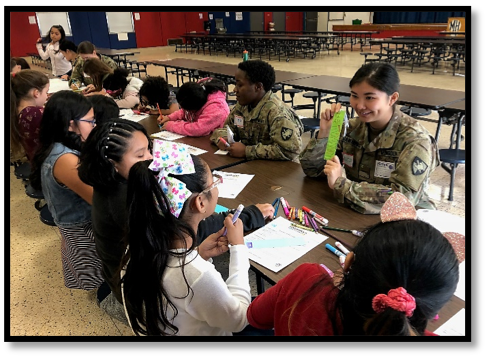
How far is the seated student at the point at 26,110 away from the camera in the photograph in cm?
235

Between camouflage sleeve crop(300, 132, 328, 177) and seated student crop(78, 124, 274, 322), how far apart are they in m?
0.45

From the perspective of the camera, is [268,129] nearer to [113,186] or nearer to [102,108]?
[102,108]

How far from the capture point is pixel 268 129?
7.68ft

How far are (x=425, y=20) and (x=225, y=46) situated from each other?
11.2 metres

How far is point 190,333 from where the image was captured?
40.4 inches

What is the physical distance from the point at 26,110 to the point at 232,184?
1.59 metres

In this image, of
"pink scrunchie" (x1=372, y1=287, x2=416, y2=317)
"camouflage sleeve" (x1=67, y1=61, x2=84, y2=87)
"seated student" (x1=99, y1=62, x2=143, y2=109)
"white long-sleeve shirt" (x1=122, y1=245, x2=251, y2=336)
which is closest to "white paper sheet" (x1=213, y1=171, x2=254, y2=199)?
"white long-sleeve shirt" (x1=122, y1=245, x2=251, y2=336)

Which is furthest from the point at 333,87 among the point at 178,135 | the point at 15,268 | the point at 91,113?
the point at 15,268

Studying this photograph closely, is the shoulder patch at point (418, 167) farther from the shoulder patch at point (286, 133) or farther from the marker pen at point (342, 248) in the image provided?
the shoulder patch at point (286, 133)

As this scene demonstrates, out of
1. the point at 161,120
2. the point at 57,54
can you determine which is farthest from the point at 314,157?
the point at 57,54

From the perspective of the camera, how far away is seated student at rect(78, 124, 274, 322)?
130 cm

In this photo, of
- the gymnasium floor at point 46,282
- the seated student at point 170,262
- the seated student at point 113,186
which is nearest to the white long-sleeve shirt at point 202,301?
the seated student at point 170,262

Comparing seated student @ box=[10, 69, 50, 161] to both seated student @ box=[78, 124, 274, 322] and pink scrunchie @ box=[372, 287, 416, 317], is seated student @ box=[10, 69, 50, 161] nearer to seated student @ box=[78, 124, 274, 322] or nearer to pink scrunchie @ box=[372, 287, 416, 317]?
seated student @ box=[78, 124, 274, 322]

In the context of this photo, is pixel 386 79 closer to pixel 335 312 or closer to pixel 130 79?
pixel 335 312
